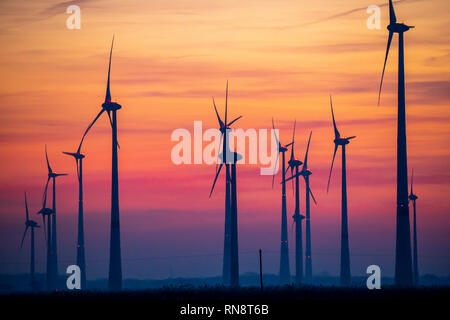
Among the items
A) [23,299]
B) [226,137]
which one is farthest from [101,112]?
[23,299]

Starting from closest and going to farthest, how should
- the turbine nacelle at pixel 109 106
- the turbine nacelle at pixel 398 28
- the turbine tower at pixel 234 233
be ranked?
the turbine nacelle at pixel 398 28
the turbine tower at pixel 234 233
the turbine nacelle at pixel 109 106

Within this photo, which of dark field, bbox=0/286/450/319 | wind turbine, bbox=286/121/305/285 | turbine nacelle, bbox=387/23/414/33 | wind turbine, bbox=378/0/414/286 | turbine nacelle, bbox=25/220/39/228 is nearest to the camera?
dark field, bbox=0/286/450/319

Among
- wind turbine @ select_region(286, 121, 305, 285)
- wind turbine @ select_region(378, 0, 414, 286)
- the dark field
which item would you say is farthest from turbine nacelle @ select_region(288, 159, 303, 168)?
the dark field

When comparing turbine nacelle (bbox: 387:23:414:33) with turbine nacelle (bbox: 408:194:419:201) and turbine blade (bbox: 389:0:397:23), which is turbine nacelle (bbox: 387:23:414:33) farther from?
turbine nacelle (bbox: 408:194:419:201)

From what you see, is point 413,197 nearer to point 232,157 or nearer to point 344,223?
point 344,223

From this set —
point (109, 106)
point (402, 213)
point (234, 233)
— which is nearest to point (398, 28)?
point (402, 213)

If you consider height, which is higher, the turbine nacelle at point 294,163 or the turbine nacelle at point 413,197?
the turbine nacelle at point 294,163

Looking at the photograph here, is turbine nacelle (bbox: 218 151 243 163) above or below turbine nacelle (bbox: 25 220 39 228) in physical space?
above
